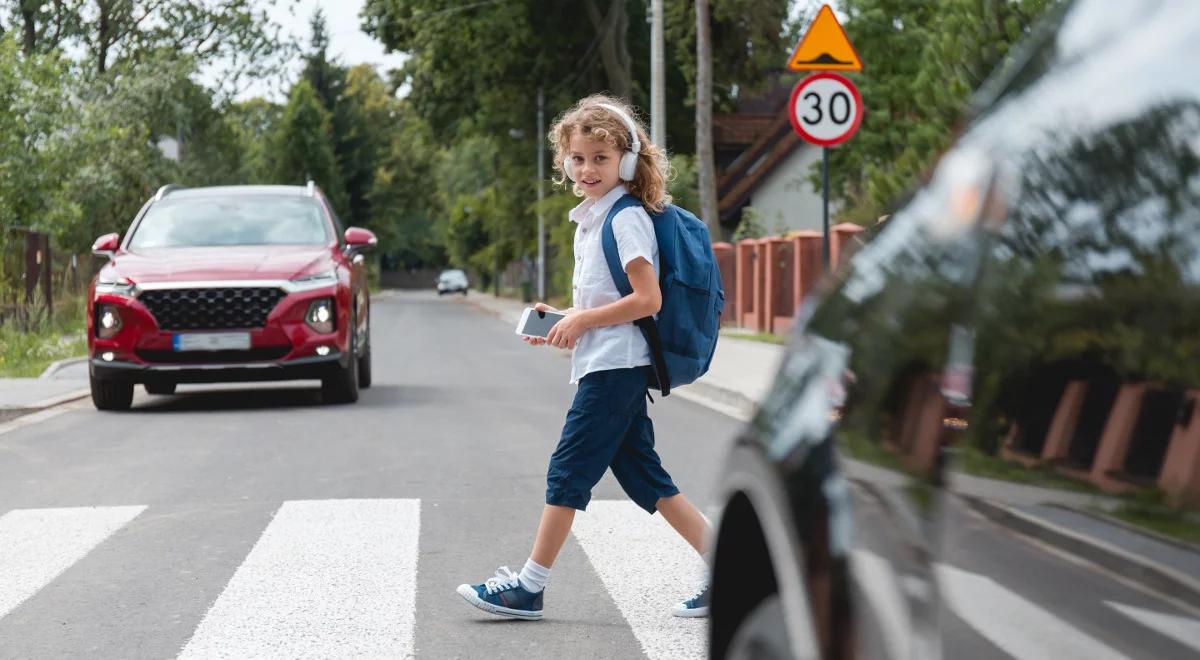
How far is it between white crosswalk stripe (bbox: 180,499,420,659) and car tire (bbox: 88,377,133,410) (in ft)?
20.2

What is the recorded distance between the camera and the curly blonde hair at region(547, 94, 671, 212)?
5059mm

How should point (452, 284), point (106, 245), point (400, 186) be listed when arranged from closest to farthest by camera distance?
point (106, 245) → point (452, 284) → point (400, 186)

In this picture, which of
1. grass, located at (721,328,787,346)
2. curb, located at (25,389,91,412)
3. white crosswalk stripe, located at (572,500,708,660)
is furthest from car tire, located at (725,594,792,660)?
grass, located at (721,328,787,346)

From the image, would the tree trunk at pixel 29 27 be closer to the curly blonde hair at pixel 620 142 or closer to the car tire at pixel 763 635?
the curly blonde hair at pixel 620 142

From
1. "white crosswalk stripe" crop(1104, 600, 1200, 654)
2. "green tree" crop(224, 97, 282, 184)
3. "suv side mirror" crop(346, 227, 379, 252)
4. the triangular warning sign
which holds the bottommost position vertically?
"white crosswalk stripe" crop(1104, 600, 1200, 654)

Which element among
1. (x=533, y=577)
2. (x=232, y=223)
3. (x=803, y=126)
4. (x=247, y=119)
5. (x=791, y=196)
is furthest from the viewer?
(x=247, y=119)

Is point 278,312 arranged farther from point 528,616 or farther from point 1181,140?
point 1181,140

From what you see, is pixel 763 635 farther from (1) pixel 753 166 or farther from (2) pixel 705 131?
(1) pixel 753 166

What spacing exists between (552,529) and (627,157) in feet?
3.73

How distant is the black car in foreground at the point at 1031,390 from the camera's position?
5.38 feet

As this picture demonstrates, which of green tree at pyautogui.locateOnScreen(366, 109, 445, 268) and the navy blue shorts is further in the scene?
green tree at pyautogui.locateOnScreen(366, 109, 445, 268)

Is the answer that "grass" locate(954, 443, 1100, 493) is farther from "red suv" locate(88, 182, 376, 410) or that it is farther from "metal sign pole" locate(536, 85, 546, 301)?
"metal sign pole" locate(536, 85, 546, 301)

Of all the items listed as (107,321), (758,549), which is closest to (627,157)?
(758,549)

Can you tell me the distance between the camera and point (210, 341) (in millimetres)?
13148
